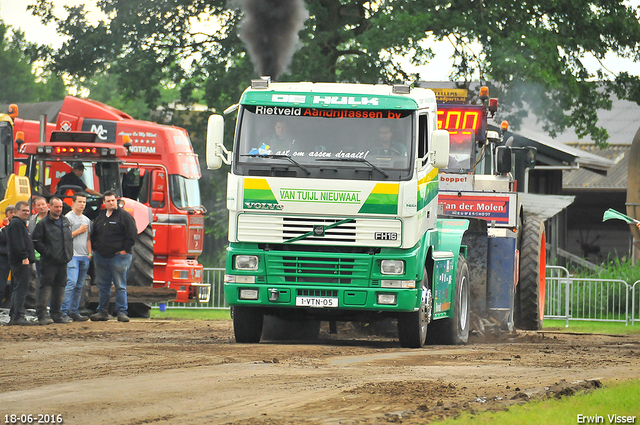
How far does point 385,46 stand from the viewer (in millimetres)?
26094

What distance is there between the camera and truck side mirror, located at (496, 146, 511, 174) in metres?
15.5

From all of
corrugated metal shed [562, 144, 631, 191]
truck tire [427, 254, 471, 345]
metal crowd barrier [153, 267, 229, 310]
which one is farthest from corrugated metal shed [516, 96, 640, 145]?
truck tire [427, 254, 471, 345]

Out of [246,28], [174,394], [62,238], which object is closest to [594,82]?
[246,28]

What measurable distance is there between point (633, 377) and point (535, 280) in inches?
291

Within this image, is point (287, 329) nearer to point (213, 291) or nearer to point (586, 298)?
point (586, 298)

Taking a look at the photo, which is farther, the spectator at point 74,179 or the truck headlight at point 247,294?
the spectator at point 74,179

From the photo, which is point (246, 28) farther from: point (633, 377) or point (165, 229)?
point (633, 377)

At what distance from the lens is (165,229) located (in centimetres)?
2120

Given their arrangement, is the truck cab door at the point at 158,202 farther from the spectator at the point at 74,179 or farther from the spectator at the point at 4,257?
the spectator at the point at 4,257

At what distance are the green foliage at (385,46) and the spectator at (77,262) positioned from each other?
417 inches

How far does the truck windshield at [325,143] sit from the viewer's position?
11969mm

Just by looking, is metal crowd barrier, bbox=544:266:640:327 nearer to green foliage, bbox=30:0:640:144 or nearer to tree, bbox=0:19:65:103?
green foliage, bbox=30:0:640:144

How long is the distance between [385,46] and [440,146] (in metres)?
14.2

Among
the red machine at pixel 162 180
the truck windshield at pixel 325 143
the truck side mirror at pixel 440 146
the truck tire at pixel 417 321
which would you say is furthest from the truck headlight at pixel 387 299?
the red machine at pixel 162 180
